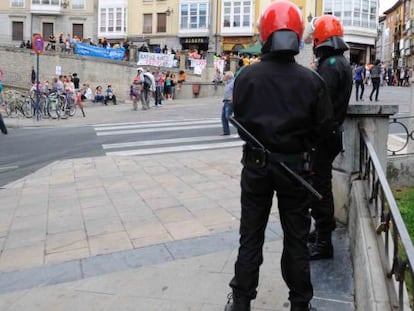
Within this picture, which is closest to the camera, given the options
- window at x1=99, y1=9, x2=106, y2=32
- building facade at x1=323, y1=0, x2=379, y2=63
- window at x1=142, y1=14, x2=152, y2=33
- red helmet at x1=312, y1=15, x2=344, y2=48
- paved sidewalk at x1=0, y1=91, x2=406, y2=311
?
paved sidewalk at x1=0, y1=91, x2=406, y2=311

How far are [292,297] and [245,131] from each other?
3.40 feet

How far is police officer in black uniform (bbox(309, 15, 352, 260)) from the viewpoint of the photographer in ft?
12.9

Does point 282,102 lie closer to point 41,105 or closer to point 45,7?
point 41,105

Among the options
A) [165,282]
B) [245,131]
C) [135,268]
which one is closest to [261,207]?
[245,131]

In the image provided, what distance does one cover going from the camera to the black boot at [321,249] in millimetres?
4238

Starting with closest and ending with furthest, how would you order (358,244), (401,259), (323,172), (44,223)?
(401,259) < (358,244) < (323,172) < (44,223)

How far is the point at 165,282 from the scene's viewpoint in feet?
13.4

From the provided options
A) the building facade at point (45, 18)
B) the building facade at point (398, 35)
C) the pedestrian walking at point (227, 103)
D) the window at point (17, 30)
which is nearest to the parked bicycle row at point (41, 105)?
the pedestrian walking at point (227, 103)

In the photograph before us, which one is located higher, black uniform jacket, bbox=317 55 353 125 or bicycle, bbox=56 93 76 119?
black uniform jacket, bbox=317 55 353 125

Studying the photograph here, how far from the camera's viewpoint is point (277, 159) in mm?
3045

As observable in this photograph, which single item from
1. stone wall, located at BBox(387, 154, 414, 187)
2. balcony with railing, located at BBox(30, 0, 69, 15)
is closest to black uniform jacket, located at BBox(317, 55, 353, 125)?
stone wall, located at BBox(387, 154, 414, 187)

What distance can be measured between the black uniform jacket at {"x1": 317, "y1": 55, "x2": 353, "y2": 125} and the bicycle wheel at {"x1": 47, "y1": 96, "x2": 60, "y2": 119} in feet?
57.8

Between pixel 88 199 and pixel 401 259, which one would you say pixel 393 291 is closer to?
pixel 401 259

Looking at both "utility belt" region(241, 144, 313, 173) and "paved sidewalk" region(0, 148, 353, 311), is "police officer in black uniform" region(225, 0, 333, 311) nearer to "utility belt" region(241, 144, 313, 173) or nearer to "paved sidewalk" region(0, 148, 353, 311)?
"utility belt" region(241, 144, 313, 173)
